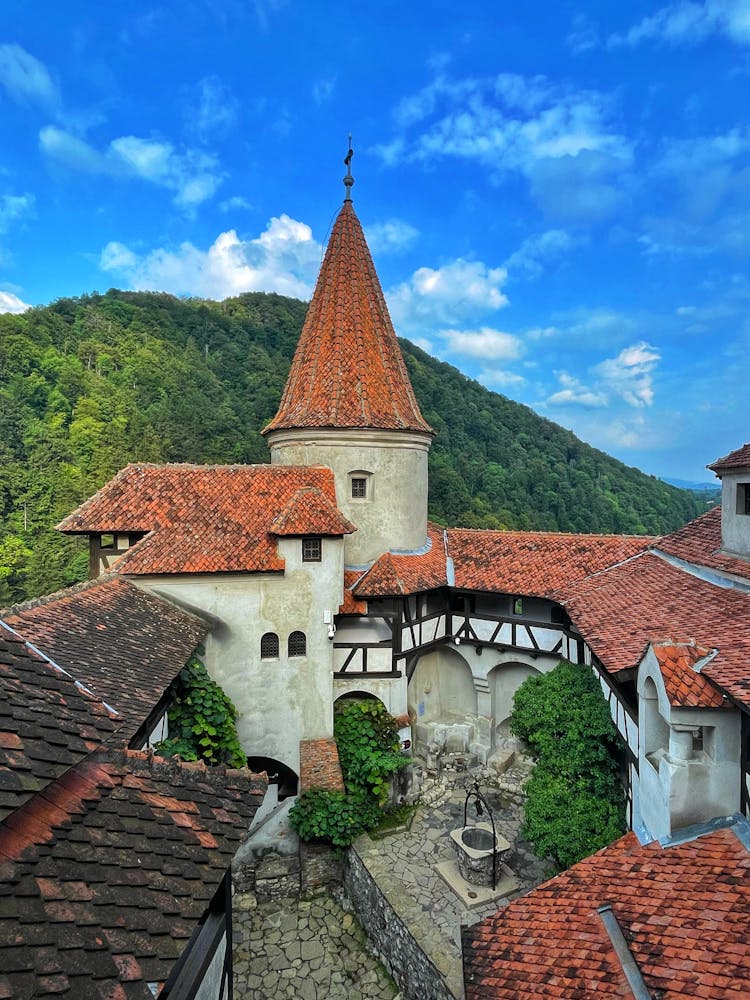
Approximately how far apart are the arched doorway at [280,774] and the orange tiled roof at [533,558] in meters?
6.96

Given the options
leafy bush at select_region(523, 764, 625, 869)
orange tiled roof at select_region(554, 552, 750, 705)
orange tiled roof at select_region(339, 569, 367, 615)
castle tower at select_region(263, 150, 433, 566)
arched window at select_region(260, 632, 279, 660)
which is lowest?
leafy bush at select_region(523, 764, 625, 869)

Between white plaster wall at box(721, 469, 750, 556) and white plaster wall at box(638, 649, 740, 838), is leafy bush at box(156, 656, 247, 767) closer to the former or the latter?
white plaster wall at box(638, 649, 740, 838)

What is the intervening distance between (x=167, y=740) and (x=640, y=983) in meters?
8.20

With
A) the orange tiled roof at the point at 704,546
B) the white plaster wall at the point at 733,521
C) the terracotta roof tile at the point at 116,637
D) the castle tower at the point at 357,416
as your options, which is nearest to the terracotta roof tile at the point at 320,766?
the terracotta roof tile at the point at 116,637

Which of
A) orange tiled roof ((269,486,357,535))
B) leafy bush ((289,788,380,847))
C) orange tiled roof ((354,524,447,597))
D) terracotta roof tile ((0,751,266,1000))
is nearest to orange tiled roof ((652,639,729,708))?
terracotta roof tile ((0,751,266,1000))

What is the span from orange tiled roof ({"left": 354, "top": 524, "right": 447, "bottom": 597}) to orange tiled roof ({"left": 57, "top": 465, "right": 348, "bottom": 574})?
92.1 inches

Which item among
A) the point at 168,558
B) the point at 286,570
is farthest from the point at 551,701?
the point at 168,558

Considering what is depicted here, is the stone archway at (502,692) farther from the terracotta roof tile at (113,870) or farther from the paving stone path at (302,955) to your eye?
the terracotta roof tile at (113,870)

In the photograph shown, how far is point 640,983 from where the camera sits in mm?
4758

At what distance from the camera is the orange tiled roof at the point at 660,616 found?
22.7 feet

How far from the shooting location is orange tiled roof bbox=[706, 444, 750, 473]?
10094 mm

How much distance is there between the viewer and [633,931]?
5285 mm

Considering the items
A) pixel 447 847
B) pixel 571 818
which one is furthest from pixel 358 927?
pixel 571 818

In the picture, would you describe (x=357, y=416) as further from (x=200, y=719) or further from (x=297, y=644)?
(x=200, y=719)
